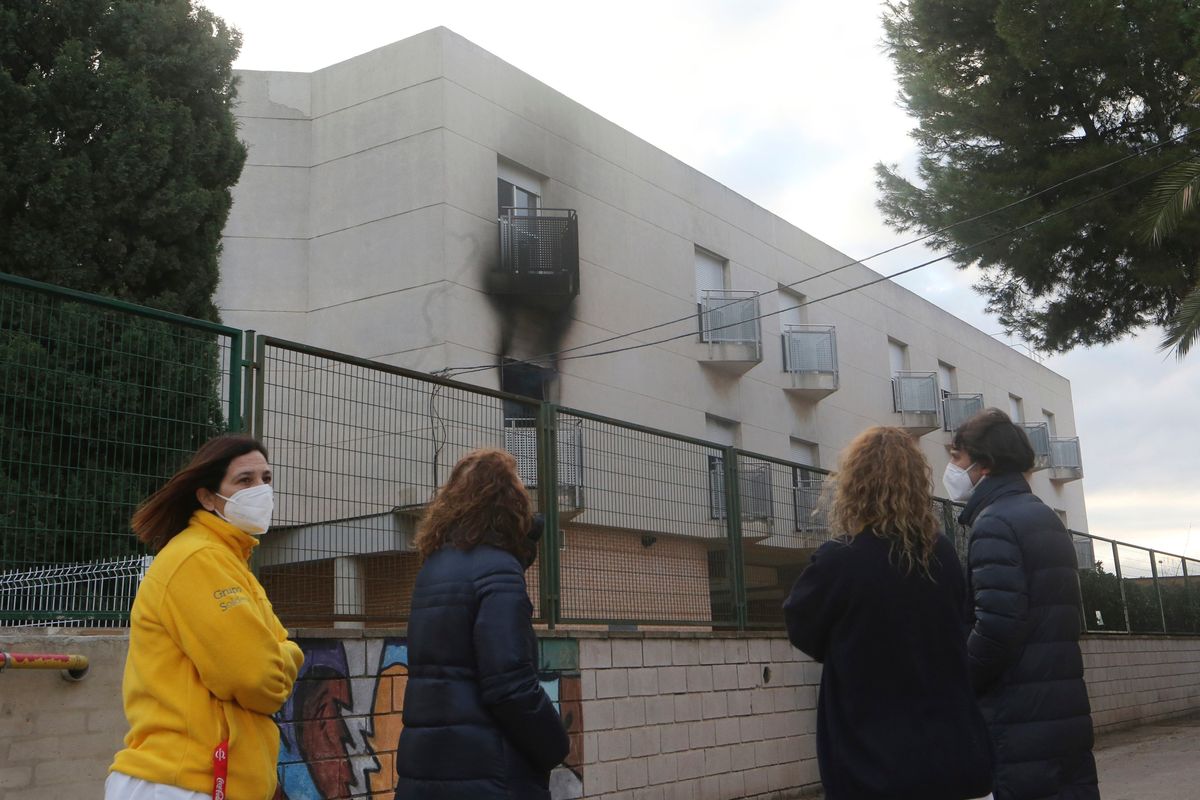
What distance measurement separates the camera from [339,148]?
20.8 m

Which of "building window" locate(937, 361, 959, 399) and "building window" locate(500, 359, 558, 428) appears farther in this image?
"building window" locate(937, 361, 959, 399)

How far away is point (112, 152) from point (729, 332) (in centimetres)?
1368

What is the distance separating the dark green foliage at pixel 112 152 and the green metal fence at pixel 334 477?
23.8ft

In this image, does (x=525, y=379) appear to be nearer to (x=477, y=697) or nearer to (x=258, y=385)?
(x=258, y=385)

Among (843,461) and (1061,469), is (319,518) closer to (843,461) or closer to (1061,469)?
(843,461)

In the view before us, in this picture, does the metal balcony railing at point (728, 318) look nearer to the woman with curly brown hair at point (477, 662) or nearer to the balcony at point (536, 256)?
the balcony at point (536, 256)

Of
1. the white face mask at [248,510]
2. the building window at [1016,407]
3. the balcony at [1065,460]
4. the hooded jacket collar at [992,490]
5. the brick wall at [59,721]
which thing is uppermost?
the building window at [1016,407]

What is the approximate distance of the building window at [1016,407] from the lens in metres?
38.7

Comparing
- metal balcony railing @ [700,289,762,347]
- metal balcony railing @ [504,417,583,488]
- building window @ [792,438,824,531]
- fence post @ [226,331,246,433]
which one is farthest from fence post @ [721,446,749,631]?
metal balcony railing @ [700,289,762,347]

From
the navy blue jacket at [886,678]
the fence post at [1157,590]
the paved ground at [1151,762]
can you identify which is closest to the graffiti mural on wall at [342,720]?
the navy blue jacket at [886,678]

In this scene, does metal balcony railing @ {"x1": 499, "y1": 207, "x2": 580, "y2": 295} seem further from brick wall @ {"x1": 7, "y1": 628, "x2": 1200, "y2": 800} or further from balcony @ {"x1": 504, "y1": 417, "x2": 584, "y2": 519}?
balcony @ {"x1": 504, "y1": 417, "x2": 584, "y2": 519}

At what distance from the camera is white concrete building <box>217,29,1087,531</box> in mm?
19391

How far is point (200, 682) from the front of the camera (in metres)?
2.79

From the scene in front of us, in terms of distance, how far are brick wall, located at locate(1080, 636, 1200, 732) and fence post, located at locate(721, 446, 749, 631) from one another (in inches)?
277
